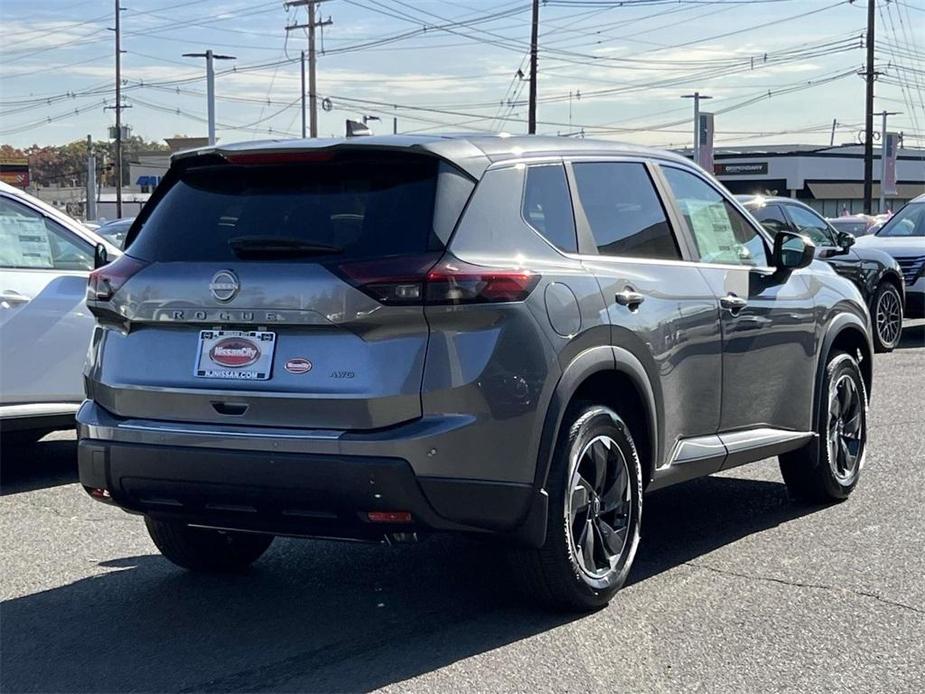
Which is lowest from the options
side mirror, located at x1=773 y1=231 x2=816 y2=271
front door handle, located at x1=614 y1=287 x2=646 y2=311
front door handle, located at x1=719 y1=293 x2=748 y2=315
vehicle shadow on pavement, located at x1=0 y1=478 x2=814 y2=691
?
vehicle shadow on pavement, located at x1=0 y1=478 x2=814 y2=691

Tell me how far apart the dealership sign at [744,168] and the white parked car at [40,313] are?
307ft

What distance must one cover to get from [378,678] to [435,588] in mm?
1143

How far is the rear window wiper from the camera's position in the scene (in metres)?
4.68

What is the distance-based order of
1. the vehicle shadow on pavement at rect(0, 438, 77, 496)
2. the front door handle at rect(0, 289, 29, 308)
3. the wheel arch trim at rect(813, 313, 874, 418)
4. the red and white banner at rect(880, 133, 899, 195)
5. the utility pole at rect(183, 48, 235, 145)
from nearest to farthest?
the wheel arch trim at rect(813, 313, 874, 418) → the front door handle at rect(0, 289, 29, 308) → the vehicle shadow on pavement at rect(0, 438, 77, 496) → the utility pole at rect(183, 48, 235, 145) → the red and white banner at rect(880, 133, 899, 195)

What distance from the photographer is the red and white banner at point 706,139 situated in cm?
5470

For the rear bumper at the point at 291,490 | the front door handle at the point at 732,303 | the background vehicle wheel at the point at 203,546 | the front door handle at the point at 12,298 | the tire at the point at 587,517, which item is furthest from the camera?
the front door handle at the point at 12,298

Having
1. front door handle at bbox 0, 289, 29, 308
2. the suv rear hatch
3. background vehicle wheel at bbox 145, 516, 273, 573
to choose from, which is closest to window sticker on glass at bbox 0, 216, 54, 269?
front door handle at bbox 0, 289, 29, 308

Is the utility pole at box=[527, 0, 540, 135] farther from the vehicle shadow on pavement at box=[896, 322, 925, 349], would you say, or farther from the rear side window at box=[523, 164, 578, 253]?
the rear side window at box=[523, 164, 578, 253]

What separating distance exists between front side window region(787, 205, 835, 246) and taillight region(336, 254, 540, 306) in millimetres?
11722

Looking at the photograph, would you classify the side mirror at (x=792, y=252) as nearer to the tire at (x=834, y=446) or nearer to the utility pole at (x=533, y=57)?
the tire at (x=834, y=446)

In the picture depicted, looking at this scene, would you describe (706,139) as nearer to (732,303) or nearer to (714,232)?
(714,232)

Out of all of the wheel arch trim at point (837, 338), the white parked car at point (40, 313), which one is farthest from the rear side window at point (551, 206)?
the white parked car at point (40, 313)

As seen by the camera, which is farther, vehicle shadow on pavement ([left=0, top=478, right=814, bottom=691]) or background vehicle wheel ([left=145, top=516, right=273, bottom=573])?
background vehicle wheel ([left=145, top=516, right=273, bottom=573])

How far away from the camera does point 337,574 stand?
19.2 ft
